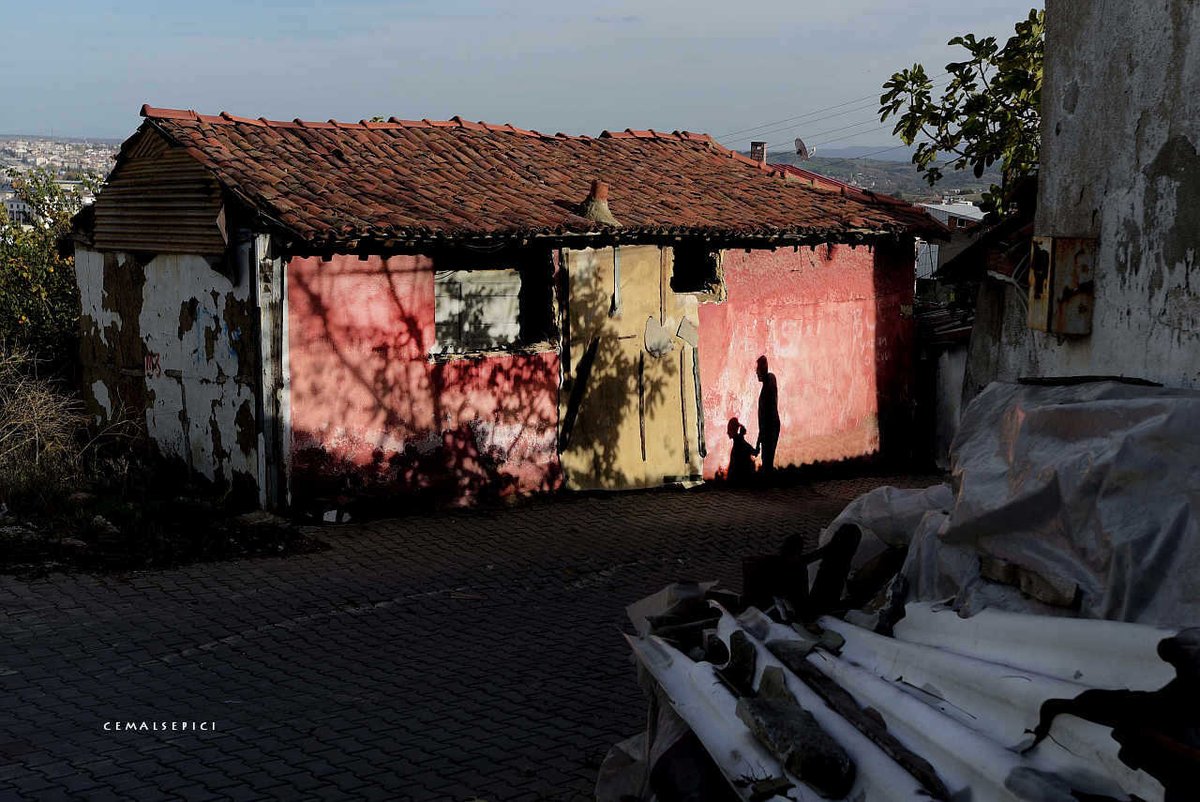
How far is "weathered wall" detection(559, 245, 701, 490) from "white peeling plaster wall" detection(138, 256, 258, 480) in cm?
383

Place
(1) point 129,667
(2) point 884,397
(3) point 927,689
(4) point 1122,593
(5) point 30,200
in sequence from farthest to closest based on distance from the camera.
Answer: (5) point 30,200, (2) point 884,397, (1) point 129,667, (3) point 927,689, (4) point 1122,593

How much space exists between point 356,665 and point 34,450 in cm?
672

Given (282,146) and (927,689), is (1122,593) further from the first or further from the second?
(282,146)

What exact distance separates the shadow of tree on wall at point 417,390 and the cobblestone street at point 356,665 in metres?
0.75

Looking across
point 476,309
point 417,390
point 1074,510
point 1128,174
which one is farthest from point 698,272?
point 1074,510

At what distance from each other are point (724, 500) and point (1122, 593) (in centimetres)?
1068

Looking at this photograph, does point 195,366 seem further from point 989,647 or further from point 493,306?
point 989,647

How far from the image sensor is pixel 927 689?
13.5 ft

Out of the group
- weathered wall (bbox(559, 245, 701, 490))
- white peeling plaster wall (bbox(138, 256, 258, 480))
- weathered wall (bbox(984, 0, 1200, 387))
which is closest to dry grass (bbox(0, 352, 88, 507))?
white peeling plaster wall (bbox(138, 256, 258, 480))

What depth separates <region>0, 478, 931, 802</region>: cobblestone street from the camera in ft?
19.6

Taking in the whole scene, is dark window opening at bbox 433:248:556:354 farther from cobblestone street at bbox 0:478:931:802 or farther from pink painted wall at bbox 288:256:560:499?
cobblestone street at bbox 0:478:931:802

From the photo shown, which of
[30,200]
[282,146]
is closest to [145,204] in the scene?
[282,146]

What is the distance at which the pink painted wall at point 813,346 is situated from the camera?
15.3m

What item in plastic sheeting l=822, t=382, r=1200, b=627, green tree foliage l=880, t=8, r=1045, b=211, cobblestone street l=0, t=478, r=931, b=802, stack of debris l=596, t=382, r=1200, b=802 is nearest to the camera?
stack of debris l=596, t=382, r=1200, b=802
